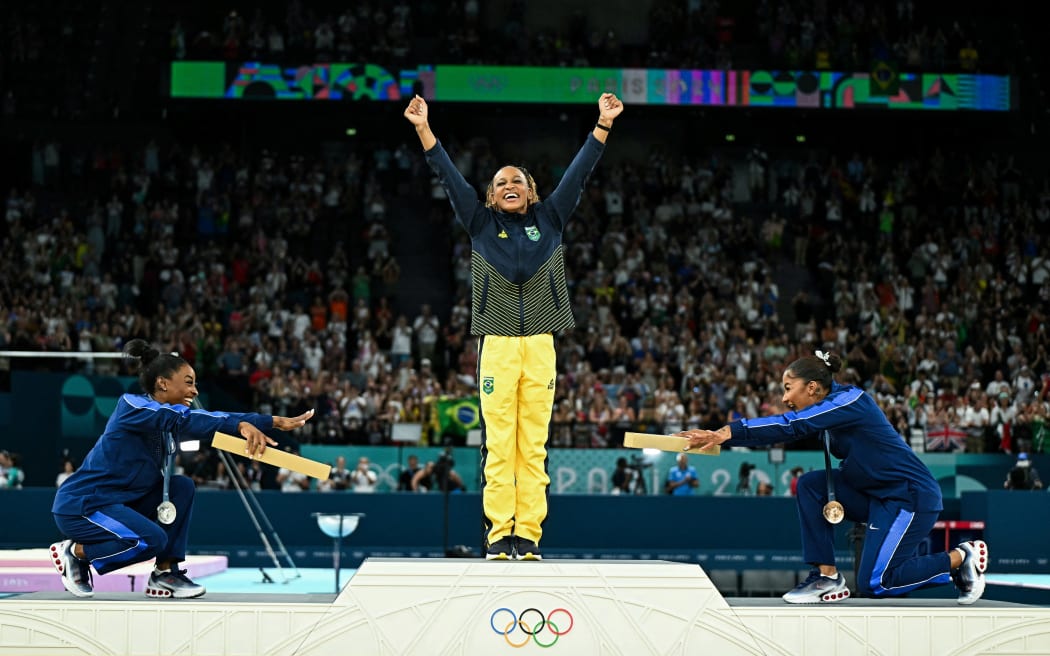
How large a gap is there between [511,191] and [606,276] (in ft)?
61.6

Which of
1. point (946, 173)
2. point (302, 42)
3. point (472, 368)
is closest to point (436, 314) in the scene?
point (472, 368)

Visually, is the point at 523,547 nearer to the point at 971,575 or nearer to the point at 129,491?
the point at 129,491

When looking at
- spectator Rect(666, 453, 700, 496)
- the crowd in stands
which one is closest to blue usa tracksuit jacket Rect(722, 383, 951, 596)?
spectator Rect(666, 453, 700, 496)

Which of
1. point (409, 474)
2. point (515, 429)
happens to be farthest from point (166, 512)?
point (409, 474)

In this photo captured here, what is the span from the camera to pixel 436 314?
27.3 metres

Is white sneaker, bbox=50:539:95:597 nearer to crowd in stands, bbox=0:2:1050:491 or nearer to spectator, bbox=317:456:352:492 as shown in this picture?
spectator, bbox=317:456:352:492

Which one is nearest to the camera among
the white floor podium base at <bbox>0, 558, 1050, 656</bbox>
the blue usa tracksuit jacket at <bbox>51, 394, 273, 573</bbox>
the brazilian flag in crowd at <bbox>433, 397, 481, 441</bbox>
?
the white floor podium base at <bbox>0, 558, 1050, 656</bbox>

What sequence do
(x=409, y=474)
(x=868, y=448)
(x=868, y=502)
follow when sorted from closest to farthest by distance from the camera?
(x=868, y=448) < (x=868, y=502) < (x=409, y=474)

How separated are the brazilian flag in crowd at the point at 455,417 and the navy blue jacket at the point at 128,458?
1171cm

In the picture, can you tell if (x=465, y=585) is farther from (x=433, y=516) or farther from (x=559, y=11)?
(x=559, y=11)

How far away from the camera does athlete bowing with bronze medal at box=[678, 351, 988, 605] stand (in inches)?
288

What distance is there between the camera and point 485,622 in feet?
21.7

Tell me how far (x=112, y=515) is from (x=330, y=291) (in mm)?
19609

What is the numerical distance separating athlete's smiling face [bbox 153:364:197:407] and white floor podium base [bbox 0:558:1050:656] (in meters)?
1.30
